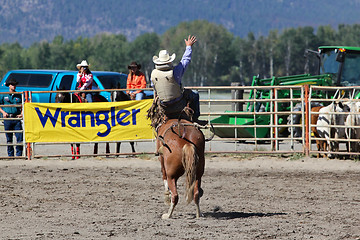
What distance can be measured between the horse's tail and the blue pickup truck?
10096mm

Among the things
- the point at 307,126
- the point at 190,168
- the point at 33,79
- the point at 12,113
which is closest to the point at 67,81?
the point at 33,79

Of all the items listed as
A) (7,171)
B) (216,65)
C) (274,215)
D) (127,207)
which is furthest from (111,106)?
(216,65)

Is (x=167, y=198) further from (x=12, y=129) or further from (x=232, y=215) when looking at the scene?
(x=12, y=129)

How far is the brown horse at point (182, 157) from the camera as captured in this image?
7.53 meters

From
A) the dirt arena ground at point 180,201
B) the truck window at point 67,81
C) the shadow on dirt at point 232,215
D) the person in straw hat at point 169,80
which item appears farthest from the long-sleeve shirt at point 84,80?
the shadow on dirt at point 232,215

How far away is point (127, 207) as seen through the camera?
28.1 feet

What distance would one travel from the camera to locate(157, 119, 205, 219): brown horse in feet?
24.7

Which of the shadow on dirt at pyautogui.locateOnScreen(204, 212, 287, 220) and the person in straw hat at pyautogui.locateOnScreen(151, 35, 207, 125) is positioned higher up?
the person in straw hat at pyautogui.locateOnScreen(151, 35, 207, 125)

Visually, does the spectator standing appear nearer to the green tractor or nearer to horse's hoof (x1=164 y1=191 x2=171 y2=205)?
the green tractor

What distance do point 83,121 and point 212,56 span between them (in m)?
107

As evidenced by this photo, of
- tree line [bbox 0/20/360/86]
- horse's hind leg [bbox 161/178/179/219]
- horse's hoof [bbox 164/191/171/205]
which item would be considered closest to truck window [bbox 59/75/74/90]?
horse's hoof [bbox 164/191/171/205]

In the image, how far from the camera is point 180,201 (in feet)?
30.1

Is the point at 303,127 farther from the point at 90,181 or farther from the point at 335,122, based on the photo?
the point at 90,181

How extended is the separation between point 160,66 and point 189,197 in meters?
1.71
